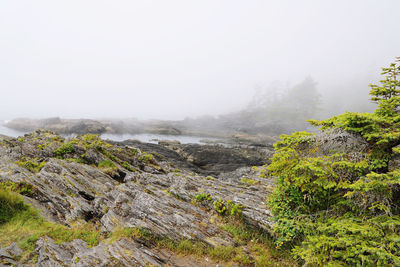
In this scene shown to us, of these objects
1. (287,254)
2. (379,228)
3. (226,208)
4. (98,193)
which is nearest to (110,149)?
(98,193)

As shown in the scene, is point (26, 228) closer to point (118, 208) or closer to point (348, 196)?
point (118, 208)

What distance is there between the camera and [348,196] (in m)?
6.16

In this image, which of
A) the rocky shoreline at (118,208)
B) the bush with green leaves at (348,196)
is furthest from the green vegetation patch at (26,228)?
the bush with green leaves at (348,196)

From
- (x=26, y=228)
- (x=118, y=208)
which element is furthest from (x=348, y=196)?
(x=26, y=228)

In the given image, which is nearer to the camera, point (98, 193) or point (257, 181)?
point (98, 193)

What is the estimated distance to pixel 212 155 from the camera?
120 ft

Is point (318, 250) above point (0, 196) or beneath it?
beneath

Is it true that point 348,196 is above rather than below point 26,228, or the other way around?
above

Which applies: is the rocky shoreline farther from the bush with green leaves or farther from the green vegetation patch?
the bush with green leaves

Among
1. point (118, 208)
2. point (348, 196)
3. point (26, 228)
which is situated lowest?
point (118, 208)

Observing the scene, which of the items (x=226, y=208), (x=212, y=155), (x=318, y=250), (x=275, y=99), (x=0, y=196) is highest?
(x=275, y=99)

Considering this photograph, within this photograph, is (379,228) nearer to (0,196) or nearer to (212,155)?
(0,196)

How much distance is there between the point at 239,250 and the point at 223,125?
10467 centimetres

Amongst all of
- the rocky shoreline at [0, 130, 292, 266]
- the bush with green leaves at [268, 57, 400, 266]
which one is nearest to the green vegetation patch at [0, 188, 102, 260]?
the rocky shoreline at [0, 130, 292, 266]
